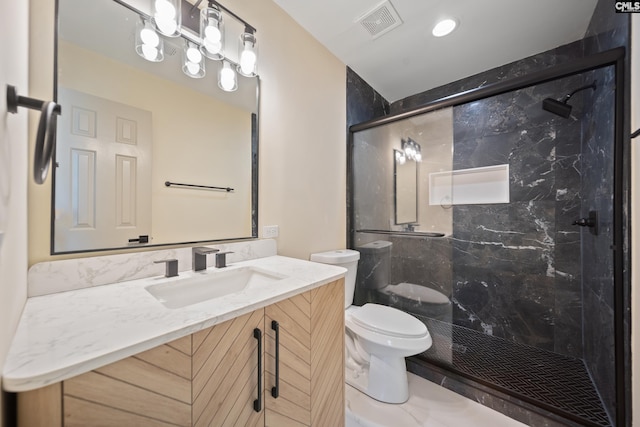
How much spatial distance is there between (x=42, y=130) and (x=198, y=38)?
1048mm

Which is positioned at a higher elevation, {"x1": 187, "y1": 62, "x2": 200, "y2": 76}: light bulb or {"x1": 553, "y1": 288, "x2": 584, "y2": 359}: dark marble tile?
{"x1": 187, "y1": 62, "x2": 200, "y2": 76}: light bulb

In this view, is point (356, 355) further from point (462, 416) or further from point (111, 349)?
point (111, 349)

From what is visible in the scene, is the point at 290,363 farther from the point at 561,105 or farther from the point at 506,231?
the point at 506,231

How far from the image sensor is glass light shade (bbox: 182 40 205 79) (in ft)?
3.68

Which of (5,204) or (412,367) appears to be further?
(412,367)

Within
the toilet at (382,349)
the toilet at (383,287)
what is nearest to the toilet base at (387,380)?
the toilet at (382,349)

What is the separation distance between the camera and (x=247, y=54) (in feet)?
4.14

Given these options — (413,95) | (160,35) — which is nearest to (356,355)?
(160,35)

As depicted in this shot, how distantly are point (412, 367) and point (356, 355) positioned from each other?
469 millimetres

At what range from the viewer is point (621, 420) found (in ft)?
3.39

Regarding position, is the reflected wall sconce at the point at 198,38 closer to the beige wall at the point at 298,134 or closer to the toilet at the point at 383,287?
the beige wall at the point at 298,134

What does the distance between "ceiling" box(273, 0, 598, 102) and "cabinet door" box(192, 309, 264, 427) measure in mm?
1838

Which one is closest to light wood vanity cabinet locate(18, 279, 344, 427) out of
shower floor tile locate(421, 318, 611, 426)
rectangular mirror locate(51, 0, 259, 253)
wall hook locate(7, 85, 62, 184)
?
wall hook locate(7, 85, 62, 184)

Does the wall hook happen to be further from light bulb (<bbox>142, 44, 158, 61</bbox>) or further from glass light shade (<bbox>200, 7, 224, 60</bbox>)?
glass light shade (<bbox>200, 7, 224, 60</bbox>)
